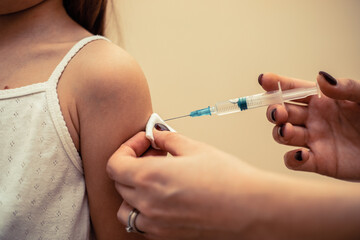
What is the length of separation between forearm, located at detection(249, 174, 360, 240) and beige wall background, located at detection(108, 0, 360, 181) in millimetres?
991

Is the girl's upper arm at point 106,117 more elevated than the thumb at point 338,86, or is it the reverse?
the thumb at point 338,86

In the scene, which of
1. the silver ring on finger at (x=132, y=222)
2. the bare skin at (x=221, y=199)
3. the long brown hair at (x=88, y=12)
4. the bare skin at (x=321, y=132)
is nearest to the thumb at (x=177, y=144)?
the bare skin at (x=221, y=199)

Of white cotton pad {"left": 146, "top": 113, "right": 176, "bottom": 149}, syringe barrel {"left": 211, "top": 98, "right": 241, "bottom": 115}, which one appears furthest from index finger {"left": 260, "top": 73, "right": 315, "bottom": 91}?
white cotton pad {"left": 146, "top": 113, "right": 176, "bottom": 149}

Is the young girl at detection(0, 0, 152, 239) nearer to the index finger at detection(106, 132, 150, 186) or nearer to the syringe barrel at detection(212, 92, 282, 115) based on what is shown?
the index finger at detection(106, 132, 150, 186)

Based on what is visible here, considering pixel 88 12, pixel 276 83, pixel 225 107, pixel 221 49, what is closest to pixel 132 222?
pixel 225 107

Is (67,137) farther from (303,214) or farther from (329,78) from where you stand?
(329,78)

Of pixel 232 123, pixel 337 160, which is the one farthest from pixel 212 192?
pixel 232 123

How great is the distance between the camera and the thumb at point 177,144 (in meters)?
0.60

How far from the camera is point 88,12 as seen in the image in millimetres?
994

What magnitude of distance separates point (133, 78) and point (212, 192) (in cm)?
35

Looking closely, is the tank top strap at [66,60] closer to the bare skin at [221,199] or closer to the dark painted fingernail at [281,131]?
the bare skin at [221,199]

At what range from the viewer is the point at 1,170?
713mm

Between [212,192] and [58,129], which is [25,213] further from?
[212,192]

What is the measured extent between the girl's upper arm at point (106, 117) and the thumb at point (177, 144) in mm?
85
